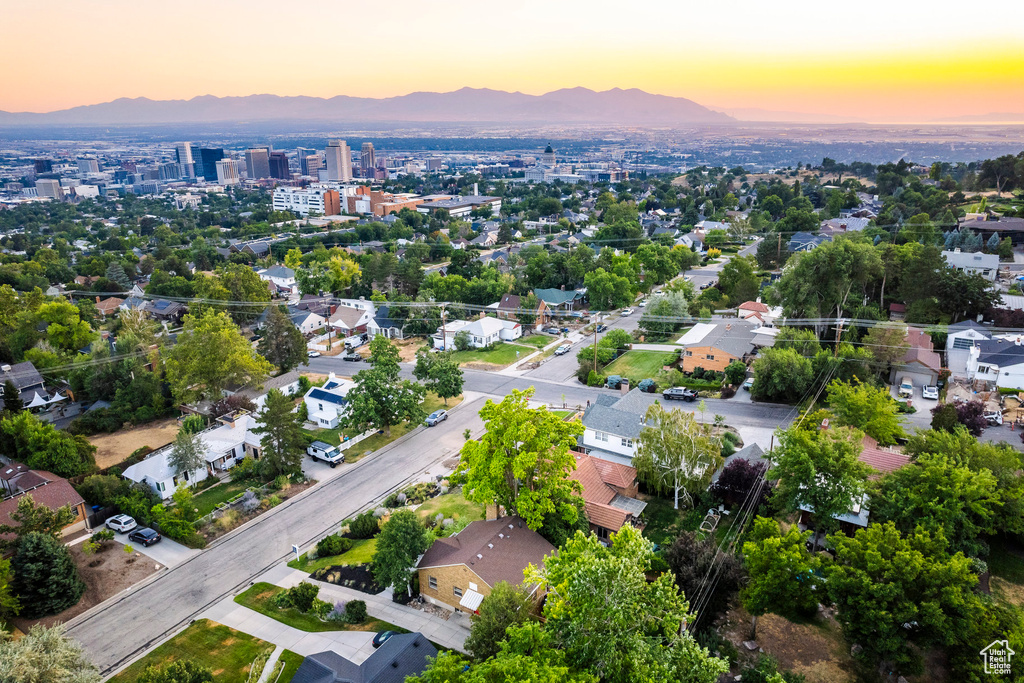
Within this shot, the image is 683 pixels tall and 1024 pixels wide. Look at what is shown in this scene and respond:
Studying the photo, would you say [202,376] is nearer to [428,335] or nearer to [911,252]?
[428,335]

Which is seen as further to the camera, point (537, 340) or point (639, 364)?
point (537, 340)

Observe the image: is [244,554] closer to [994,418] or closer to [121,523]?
A: [121,523]

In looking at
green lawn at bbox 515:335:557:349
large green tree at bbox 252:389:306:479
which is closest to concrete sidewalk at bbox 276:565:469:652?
large green tree at bbox 252:389:306:479

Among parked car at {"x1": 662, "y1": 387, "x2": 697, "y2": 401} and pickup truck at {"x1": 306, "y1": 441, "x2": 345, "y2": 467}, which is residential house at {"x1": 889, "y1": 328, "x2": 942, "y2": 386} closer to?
parked car at {"x1": 662, "y1": 387, "x2": 697, "y2": 401}

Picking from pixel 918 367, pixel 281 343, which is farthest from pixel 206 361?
pixel 918 367

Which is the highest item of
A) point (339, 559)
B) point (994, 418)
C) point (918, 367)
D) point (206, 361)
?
point (206, 361)

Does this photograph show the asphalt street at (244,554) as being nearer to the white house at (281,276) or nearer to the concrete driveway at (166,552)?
the concrete driveway at (166,552)

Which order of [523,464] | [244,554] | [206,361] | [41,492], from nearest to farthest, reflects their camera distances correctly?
1. [523,464]
2. [244,554]
3. [41,492]
4. [206,361]
